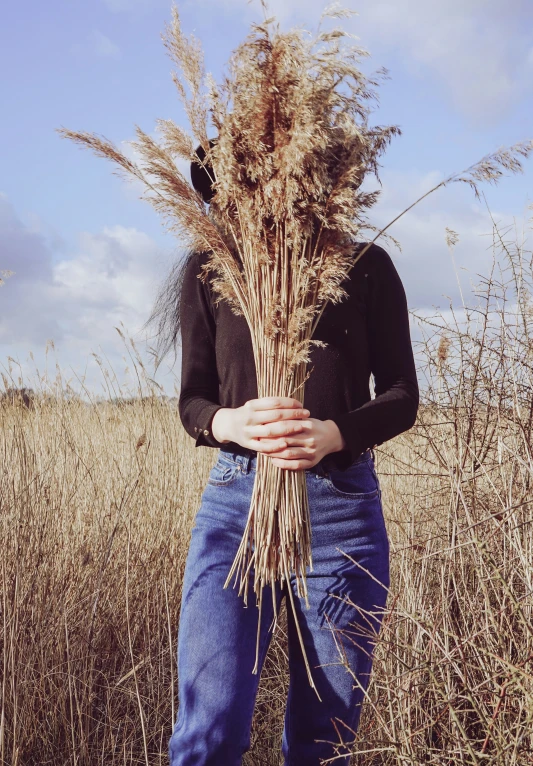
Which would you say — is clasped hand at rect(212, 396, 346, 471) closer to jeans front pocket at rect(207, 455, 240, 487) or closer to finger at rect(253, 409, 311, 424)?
finger at rect(253, 409, 311, 424)

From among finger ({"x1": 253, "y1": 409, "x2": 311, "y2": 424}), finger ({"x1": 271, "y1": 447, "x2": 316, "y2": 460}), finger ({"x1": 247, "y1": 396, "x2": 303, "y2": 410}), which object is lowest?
finger ({"x1": 271, "y1": 447, "x2": 316, "y2": 460})

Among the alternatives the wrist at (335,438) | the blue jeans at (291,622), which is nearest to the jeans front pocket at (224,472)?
the blue jeans at (291,622)

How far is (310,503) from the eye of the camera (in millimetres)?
1535

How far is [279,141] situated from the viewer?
1347 mm

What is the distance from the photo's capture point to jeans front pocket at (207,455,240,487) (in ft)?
5.08

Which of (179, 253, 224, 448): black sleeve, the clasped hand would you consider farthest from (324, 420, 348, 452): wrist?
(179, 253, 224, 448): black sleeve

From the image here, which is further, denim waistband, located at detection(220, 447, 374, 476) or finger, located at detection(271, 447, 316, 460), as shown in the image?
denim waistband, located at detection(220, 447, 374, 476)

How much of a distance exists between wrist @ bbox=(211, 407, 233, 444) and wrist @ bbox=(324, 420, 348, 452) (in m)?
0.22

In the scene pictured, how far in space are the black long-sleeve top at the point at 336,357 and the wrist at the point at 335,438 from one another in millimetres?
79

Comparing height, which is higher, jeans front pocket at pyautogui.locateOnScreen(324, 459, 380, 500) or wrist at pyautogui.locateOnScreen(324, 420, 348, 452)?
wrist at pyautogui.locateOnScreen(324, 420, 348, 452)

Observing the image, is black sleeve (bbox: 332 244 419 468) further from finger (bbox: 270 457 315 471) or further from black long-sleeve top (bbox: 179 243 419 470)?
finger (bbox: 270 457 315 471)

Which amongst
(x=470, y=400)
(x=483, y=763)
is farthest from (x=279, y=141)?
(x=470, y=400)

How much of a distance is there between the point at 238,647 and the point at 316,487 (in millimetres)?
375

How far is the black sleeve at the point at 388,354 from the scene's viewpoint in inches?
61.1
